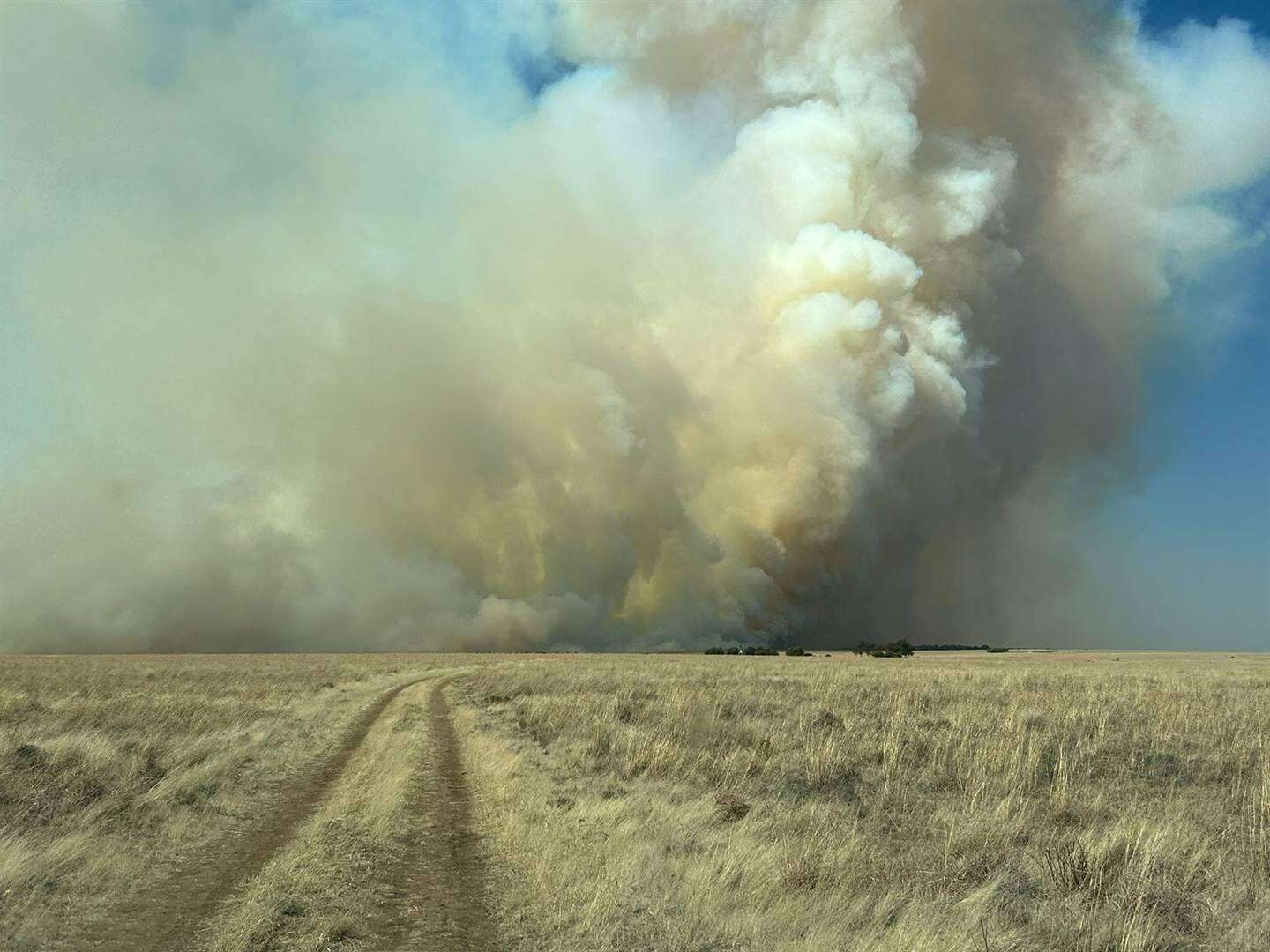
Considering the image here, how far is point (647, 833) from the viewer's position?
36.4 ft

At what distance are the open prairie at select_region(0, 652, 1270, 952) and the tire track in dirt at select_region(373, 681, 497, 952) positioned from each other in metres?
0.04

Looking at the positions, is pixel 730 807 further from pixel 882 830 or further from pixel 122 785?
pixel 122 785

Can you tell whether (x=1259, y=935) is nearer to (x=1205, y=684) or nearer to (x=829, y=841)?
(x=829, y=841)

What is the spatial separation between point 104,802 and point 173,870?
13.2 ft

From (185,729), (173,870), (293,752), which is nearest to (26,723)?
(185,729)

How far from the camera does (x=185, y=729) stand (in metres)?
22.4

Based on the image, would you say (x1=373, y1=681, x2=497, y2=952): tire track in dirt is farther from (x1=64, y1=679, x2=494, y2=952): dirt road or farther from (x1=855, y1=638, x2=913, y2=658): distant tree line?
(x1=855, y1=638, x2=913, y2=658): distant tree line

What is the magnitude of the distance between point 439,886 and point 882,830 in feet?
19.3

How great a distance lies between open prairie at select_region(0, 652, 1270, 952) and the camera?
8.06 metres

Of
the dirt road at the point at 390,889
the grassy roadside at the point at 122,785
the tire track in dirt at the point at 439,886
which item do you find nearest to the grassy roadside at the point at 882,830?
the tire track in dirt at the point at 439,886

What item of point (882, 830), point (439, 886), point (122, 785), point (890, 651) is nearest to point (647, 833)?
point (439, 886)

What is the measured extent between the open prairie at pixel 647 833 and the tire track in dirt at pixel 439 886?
42mm

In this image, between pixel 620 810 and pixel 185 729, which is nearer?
pixel 620 810

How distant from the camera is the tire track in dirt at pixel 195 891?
26.2 feet
